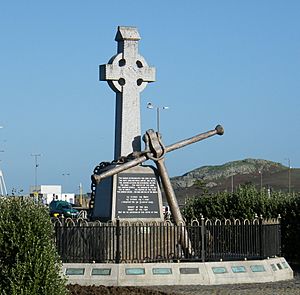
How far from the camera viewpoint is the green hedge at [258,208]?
29172 mm

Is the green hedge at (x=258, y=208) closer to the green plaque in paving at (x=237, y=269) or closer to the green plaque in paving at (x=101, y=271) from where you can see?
the green plaque in paving at (x=237, y=269)

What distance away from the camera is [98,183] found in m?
23.9

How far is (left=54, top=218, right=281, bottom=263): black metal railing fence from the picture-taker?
72.5 ft

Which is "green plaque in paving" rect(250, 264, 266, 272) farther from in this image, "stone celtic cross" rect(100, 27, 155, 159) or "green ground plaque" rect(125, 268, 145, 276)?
"stone celtic cross" rect(100, 27, 155, 159)

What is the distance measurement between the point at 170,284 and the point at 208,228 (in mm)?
2142

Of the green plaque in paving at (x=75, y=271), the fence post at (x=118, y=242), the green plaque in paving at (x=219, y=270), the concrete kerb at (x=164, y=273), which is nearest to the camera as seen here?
the concrete kerb at (x=164, y=273)

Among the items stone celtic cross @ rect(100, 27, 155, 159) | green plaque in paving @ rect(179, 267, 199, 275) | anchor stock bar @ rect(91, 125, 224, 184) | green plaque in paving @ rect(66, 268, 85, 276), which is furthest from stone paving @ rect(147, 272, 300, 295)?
stone celtic cross @ rect(100, 27, 155, 159)

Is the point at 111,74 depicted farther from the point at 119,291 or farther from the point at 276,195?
the point at 276,195

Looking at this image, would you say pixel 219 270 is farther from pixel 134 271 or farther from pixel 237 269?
pixel 134 271

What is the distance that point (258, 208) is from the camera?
30359 mm

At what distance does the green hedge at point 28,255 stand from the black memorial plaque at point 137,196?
8.72 metres

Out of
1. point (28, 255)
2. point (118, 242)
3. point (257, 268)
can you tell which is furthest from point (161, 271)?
point (28, 255)

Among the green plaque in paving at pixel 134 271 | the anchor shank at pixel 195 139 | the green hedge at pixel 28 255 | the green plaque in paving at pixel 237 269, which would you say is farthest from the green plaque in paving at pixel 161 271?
the green hedge at pixel 28 255

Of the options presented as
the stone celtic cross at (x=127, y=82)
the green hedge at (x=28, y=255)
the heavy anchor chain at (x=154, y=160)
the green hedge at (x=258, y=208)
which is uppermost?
the stone celtic cross at (x=127, y=82)
